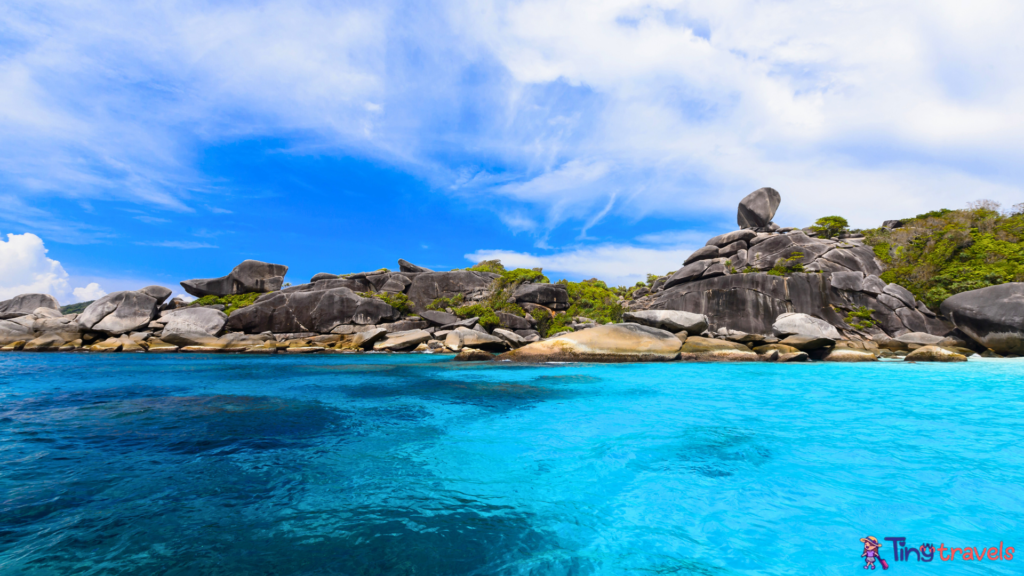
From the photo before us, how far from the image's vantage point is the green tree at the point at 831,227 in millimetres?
34531

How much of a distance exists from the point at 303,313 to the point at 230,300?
9169mm

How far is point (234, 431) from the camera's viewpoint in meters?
5.90

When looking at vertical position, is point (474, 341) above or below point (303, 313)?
below

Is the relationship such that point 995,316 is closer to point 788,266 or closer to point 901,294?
point 901,294

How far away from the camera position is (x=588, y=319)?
111 ft

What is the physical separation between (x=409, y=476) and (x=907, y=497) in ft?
15.5

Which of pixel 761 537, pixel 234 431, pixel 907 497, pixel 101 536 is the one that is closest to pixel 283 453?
pixel 234 431

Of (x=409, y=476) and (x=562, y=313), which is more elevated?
(x=562, y=313)

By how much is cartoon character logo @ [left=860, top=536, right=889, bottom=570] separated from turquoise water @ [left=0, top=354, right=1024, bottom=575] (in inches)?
2.3

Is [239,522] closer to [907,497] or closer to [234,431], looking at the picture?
[234,431]

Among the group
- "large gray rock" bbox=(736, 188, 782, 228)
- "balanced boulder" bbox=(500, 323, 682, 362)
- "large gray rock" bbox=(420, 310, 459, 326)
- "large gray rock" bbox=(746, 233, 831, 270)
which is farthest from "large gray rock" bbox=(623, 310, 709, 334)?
"large gray rock" bbox=(736, 188, 782, 228)

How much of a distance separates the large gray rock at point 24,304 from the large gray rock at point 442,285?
27.9 metres

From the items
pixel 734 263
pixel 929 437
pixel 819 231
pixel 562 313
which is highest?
pixel 819 231

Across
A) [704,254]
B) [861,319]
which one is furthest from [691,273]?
[861,319]
